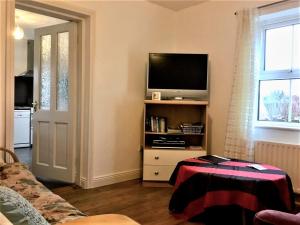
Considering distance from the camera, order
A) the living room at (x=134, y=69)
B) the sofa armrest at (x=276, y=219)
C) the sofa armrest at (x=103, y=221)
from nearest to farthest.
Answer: the sofa armrest at (x=103, y=221) < the sofa armrest at (x=276, y=219) < the living room at (x=134, y=69)

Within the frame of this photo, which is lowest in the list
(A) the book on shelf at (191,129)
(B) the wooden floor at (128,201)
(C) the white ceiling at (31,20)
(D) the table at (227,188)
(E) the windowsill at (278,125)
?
(B) the wooden floor at (128,201)

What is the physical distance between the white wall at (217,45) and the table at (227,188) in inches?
47.5

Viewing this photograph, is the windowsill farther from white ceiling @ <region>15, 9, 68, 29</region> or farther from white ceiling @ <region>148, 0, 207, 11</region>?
white ceiling @ <region>15, 9, 68, 29</region>

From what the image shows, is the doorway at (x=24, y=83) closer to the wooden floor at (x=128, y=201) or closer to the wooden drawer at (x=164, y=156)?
the wooden floor at (x=128, y=201)

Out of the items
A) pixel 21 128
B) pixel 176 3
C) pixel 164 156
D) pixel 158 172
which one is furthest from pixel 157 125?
pixel 21 128

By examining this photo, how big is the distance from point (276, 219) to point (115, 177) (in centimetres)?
257

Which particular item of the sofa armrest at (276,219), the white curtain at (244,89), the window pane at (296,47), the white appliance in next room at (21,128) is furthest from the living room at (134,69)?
the white appliance in next room at (21,128)

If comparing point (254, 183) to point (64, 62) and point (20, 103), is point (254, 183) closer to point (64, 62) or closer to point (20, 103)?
point (64, 62)

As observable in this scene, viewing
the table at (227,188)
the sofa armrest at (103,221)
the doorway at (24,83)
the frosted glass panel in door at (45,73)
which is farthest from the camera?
the doorway at (24,83)

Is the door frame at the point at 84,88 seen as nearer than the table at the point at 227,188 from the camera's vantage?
No

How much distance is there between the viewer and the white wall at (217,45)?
3.63 m

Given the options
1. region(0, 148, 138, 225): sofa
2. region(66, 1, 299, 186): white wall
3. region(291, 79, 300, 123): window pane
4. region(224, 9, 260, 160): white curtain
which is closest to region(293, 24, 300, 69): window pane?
region(291, 79, 300, 123): window pane

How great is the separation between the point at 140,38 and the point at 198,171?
2125 millimetres

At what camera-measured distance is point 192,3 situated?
3928 mm
